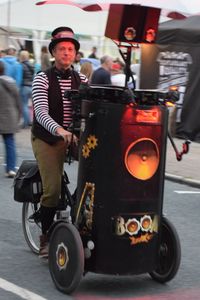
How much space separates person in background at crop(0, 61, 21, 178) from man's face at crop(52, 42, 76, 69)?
4744 mm

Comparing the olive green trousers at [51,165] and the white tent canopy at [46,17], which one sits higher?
the white tent canopy at [46,17]

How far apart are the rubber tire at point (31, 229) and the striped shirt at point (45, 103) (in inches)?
43.2

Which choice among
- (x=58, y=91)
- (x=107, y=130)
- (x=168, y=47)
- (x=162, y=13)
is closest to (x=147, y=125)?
(x=107, y=130)

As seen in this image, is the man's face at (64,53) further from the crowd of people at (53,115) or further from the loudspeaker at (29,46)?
the loudspeaker at (29,46)

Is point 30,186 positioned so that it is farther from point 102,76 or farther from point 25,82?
point 25,82

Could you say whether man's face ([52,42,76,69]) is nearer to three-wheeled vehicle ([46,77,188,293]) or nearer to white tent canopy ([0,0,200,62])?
three-wheeled vehicle ([46,77,188,293])

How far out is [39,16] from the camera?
19.5m

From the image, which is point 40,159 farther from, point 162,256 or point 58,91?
point 162,256

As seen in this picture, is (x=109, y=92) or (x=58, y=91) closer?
(x=109, y=92)

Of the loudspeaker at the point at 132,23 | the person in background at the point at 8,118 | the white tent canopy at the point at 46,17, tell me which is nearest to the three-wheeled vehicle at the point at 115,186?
the loudspeaker at the point at 132,23

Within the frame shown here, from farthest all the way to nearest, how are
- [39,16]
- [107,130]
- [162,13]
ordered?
[39,16], [162,13], [107,130]

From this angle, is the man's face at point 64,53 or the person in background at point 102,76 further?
the person in background at point 102,76

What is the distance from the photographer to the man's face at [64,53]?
5.11m

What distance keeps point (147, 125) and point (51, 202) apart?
3.58 feet
